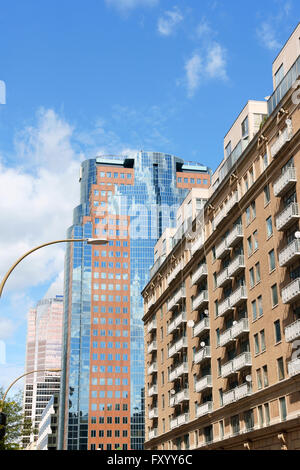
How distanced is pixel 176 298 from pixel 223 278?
16434mm

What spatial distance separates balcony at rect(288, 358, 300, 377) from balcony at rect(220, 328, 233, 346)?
11566mm

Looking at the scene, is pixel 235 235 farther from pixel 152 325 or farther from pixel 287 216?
pixel 152 325

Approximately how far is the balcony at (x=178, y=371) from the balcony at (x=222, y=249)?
47.5 feet

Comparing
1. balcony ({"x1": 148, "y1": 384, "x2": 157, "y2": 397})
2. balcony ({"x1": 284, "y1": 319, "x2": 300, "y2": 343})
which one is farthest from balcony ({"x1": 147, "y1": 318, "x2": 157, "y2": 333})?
balcony ({"x1": 284, "y1": 319, "x2": 300, "y2": 343})

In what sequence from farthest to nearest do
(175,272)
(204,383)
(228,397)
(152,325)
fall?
1. (152,325)
2. (175,272)
3. (204,383)
4. (228,397)

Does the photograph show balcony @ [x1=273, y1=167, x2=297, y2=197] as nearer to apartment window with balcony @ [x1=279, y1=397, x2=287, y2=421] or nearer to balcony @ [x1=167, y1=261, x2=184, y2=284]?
apartment window with balcony @ [x1=279, y1=397, x2=287, y2=421]

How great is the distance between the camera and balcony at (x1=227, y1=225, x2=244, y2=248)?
53156 millimetres

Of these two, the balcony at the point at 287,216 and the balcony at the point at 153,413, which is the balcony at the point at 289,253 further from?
the balcony at the point at 153,413

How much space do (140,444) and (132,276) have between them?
4595cm

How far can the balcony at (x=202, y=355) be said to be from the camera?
5982 centimetres

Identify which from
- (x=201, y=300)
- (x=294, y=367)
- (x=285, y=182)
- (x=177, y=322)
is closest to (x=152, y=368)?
(x=177, y=322)

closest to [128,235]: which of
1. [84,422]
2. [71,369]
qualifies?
[71,369]

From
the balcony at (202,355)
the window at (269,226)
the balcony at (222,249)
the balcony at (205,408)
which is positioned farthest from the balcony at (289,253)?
the balcony at (205,408)

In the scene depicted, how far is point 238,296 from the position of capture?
52.1 m
